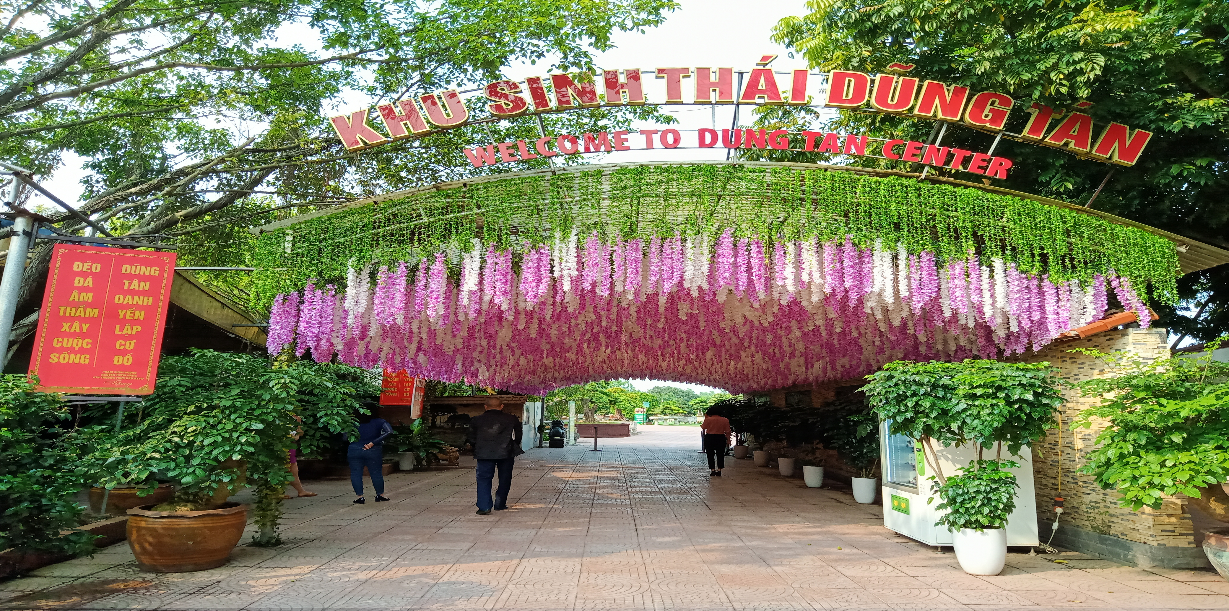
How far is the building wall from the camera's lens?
196 inches

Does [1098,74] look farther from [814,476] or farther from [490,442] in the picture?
[490,442]

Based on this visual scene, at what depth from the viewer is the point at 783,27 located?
9.96 meters

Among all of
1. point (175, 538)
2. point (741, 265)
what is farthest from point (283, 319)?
Answer: point (741, 265)

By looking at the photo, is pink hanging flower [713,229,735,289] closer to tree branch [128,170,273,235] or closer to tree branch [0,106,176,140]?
tree branch [0,106,176,140]

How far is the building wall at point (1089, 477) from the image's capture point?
16.3ft

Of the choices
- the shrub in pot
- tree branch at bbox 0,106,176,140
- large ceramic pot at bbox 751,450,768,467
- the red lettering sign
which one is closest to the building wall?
the shrub in pot

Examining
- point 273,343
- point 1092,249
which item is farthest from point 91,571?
point 1092,249

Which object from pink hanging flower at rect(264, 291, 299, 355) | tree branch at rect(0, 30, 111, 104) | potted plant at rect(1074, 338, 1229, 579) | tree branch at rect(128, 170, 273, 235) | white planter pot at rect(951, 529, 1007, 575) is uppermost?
tree branch at rect(0, 30, 111, 104)

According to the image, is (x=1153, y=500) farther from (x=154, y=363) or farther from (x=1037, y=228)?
(x=154, y=363)

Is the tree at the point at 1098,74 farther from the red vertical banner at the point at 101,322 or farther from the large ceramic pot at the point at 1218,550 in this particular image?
the red vertical banner at the point at 101,322

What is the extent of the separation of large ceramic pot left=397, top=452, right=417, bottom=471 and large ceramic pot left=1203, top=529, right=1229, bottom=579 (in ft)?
40.9

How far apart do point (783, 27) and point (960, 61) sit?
295 cm

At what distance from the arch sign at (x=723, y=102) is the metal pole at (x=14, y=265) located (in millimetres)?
2430

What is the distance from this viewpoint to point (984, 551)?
15.4 feet
